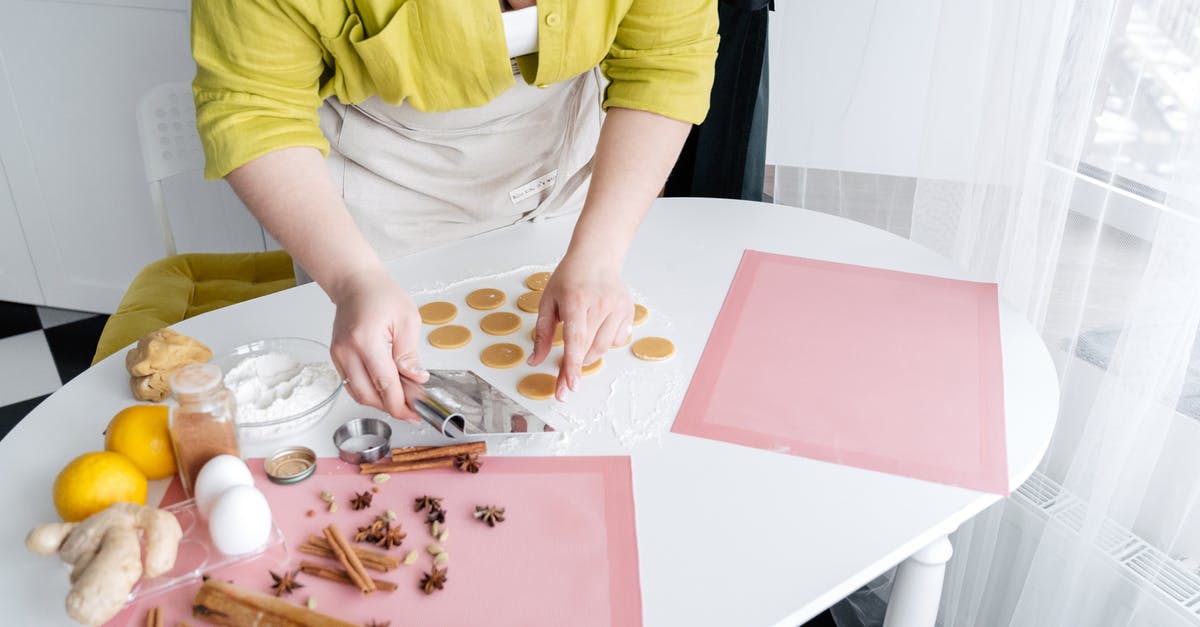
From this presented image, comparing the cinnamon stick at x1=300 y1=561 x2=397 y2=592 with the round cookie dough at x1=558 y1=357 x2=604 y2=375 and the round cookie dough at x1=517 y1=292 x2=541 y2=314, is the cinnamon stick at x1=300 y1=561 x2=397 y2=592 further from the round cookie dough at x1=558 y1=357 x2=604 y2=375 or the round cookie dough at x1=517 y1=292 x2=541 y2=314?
the round cookie dough at x1=517 y1=292 x2=541 y2=314

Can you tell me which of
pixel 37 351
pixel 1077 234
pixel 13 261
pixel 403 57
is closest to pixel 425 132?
pixel 403 57

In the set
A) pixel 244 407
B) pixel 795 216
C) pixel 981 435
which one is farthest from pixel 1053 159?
pixel 244 407

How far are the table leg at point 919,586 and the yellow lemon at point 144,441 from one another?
746 millimetres

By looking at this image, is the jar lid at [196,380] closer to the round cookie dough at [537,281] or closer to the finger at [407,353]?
the finger at [407,353]

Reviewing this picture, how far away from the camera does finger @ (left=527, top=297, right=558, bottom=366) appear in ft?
3.33

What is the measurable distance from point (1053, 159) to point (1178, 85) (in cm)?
21

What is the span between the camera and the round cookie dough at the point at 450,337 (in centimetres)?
109

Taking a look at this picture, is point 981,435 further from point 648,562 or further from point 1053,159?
point 1053,159

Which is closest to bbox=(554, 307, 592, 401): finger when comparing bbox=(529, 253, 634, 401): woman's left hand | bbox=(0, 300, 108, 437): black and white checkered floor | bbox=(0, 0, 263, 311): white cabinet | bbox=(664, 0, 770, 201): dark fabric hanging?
bbox=(529, 253, 634, 401): woman's left hand

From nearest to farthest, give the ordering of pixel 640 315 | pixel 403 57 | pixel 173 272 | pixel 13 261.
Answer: pixel 403 57, pixel 640 315, pixel 173 272, pixel 13 261

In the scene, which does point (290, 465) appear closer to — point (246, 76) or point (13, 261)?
point (246, 76)

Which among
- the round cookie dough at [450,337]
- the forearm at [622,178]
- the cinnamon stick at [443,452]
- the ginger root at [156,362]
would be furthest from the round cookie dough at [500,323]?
the ginger root at [156,362]

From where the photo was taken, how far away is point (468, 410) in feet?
3.12

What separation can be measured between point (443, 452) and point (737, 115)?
116 centimetres
